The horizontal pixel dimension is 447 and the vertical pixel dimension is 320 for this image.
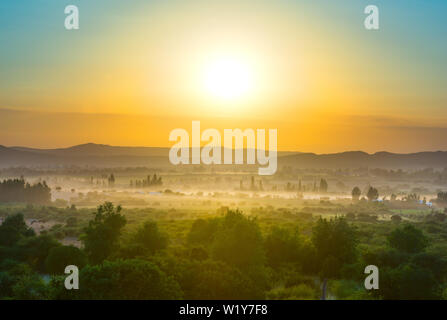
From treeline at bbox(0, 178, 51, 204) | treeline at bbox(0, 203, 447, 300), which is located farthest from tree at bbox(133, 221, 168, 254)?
treeline at bbox(0, 178, 51, 204)

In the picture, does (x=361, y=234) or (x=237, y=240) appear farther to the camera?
(x=361, y=234)

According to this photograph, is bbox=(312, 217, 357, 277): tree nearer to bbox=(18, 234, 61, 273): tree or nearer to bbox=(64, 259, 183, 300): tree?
bbox=(64, 259, 183, 300): tree

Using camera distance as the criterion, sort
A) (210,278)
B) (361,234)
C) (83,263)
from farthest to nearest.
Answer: (361,234) < (83,263) < (210,278)

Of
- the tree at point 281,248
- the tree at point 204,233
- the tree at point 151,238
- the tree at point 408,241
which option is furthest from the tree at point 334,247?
the tree at point 151,238

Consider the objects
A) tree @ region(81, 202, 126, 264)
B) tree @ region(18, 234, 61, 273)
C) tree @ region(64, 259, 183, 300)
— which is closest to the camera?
tree @ region(64, 259, 183, 300)
